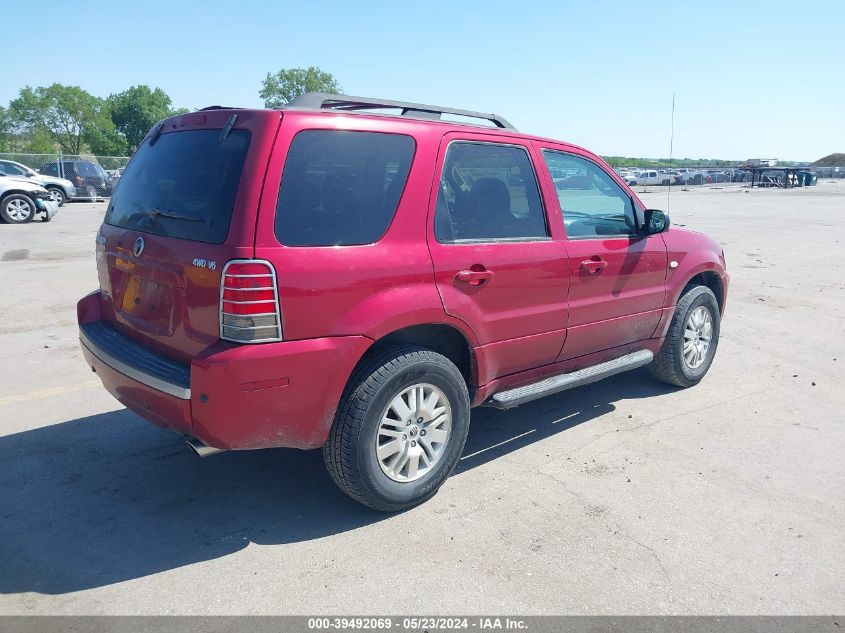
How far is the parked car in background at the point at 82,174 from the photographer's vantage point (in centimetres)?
3088

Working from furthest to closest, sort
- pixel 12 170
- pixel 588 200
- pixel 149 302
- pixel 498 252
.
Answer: pixel 12 170 → pixel 588 200 → pixel 498 252 → pixel 149 302

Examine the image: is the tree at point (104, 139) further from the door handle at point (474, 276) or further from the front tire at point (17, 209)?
the door handle at point (474, 276)

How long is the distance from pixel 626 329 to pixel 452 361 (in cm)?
161

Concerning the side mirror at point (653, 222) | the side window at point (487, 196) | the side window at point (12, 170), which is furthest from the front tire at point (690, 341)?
the side window at point (12, 170)

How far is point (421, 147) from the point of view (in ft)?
12.2

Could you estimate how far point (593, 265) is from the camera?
4551 mm

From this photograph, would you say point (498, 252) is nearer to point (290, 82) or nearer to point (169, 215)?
point (169, 215)

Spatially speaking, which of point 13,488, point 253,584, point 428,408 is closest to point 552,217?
point 428,408

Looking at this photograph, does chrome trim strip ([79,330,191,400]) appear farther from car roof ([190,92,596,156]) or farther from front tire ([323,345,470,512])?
car roof ([190,92,596,156])

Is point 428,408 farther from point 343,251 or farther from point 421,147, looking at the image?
point 421,147

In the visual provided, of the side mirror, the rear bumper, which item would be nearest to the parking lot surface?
the rear bumper

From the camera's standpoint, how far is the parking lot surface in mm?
2975

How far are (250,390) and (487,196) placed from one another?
1874 millimetres

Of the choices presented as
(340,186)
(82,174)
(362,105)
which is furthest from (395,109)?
(82,174)
